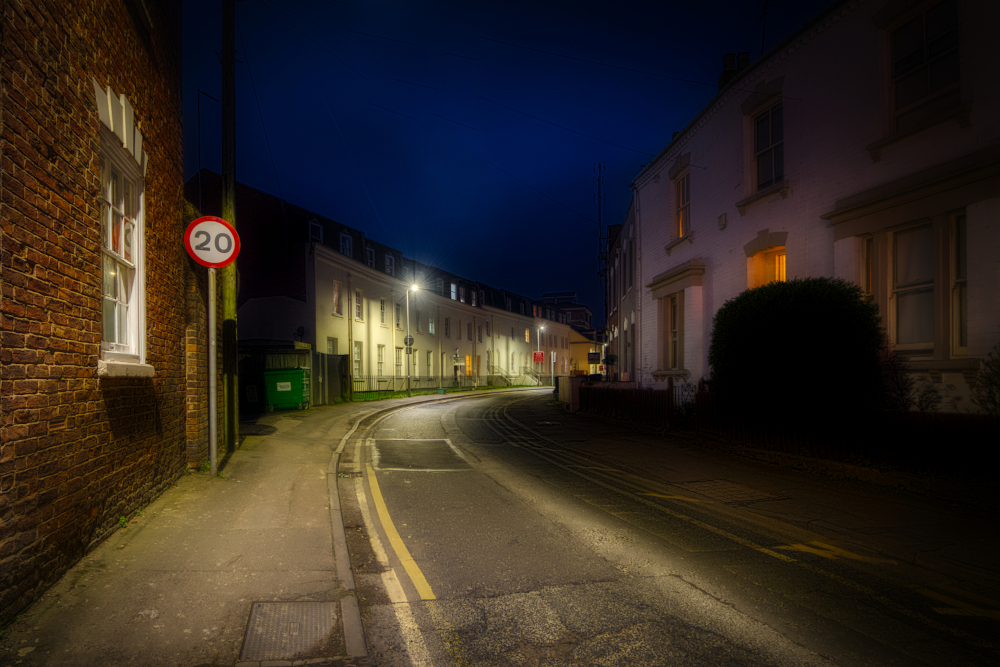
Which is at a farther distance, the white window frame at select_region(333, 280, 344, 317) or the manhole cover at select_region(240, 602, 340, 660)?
the white window frame at select_region(333, 280, 344, 317)

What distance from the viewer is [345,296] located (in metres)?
32.6

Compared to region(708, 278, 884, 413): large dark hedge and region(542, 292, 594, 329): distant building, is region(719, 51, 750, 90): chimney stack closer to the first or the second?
region(708, 278, 884, 413): large dark hedge

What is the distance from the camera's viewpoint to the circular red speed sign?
7918mm

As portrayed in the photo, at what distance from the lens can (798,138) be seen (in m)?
12.0

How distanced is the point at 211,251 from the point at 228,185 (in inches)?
96.7

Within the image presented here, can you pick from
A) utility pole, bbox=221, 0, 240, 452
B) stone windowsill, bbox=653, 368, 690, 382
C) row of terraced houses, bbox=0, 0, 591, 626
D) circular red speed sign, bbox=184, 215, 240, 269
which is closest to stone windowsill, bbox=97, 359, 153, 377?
row of terraced houses, bbox=0, 0, 591, 626

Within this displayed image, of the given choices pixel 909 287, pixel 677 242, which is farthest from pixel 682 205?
pixel 909 287

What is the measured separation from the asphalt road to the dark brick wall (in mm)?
2278

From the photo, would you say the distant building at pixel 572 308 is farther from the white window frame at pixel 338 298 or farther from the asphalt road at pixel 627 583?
the asphalt road at pixel 627 583

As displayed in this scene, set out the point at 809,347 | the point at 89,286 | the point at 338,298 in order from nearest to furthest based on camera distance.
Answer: the point at 89,286 → the point at 809,347 → the point at 338,298

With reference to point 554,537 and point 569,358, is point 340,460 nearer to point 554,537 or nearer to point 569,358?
point 554,537

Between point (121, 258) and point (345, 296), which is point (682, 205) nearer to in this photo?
point (121, 258)

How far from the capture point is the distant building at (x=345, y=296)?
96.3 ft

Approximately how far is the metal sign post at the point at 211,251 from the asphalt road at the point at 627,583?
212 cm
